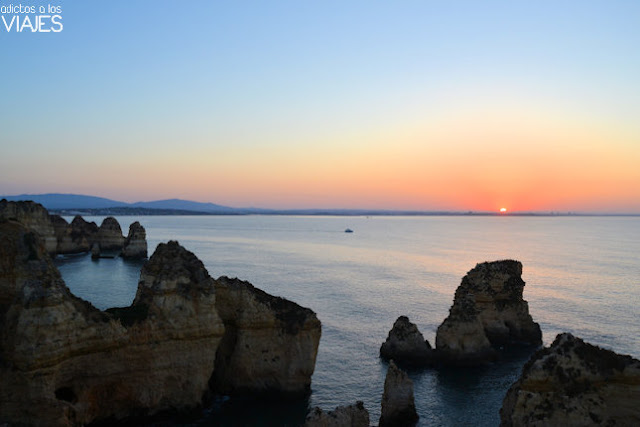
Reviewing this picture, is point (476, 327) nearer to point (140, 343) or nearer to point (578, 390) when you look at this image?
point (578, 390)

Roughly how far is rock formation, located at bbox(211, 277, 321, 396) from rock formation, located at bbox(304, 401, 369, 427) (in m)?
7.26

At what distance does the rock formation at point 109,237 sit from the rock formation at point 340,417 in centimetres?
11014

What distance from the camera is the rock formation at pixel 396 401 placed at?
2777cm

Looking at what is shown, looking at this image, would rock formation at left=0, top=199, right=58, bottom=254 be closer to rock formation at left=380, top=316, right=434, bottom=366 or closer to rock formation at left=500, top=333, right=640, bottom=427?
rock formation at left=380, top=316, right=434, bottom=366

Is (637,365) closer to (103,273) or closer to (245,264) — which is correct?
(103,273)

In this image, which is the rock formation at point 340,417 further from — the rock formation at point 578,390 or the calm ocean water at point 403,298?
the rock formation at point 578,390

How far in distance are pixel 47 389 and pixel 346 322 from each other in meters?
35.3

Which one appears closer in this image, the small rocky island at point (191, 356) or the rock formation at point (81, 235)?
the small rocky island at point (191, 356)

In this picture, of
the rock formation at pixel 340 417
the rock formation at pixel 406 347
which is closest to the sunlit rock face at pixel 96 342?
the rock formation at pixel 340 417

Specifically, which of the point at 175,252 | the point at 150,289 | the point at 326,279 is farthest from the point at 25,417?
the point at 326,279

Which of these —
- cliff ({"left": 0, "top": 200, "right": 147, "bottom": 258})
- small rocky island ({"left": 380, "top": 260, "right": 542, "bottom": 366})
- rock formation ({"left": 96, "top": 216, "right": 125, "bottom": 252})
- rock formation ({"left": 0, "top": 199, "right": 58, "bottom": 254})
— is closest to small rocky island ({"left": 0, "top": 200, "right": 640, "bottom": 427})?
small rocky island ({"left": 380, "top": 260, "right": 542, "bottom": 366})

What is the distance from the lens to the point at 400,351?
39250 mm

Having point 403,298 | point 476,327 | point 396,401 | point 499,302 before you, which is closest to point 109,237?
point 403,298

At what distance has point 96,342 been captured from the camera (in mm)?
23406
